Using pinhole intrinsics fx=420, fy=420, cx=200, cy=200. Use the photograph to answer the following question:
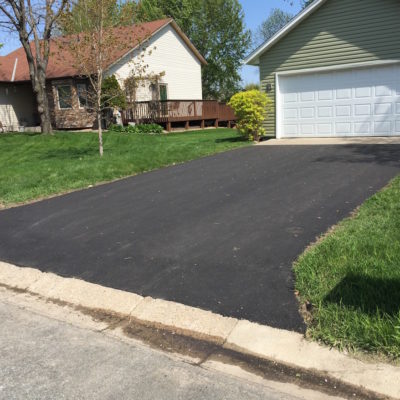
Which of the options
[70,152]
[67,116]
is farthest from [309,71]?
[67,116]

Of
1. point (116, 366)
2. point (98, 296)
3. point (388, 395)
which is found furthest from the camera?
point (98, 296)

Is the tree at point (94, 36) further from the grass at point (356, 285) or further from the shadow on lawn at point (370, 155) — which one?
the grass at point (356, 285)

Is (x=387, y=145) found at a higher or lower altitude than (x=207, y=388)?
higher

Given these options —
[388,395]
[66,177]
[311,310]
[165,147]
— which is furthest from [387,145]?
[388,395]

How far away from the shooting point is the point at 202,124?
2559 centimetres

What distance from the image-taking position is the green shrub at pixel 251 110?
1475 centimetres

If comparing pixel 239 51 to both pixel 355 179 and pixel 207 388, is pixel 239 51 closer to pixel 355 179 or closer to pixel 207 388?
pixel 355 179

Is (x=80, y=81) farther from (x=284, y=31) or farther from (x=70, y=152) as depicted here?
(x=284, y=31)

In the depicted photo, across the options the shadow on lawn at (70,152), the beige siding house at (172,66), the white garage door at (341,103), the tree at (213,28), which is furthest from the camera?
the tree at (213,28)

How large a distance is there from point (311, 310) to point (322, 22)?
13.0m

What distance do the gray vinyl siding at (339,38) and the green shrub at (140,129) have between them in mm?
7482

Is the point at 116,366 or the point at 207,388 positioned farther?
the point at 116,366

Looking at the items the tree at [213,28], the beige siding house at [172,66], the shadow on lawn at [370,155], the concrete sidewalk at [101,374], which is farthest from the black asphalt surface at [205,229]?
the tree at [213,28]

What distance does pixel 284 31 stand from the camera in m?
14.5
